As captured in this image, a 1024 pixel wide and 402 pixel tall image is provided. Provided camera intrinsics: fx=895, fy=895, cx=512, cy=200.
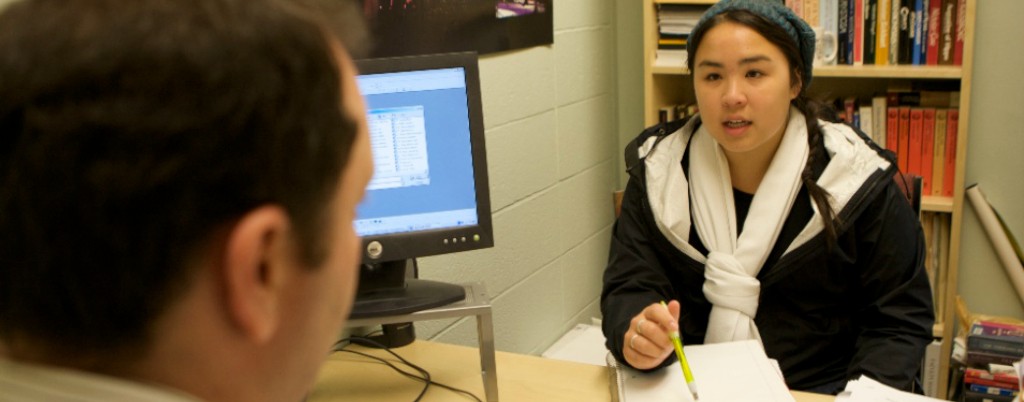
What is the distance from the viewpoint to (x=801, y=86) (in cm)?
186

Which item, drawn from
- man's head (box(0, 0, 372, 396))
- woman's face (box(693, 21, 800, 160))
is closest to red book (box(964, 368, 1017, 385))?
woman's face (box(693, 21, 800, 160))

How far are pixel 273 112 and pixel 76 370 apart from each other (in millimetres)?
165

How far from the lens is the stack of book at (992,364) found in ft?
7.86

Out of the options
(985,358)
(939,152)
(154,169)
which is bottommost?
(985,358)

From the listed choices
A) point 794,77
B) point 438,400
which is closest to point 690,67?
point 794,77

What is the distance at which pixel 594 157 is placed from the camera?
9.95ft

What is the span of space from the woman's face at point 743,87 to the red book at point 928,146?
0.99m

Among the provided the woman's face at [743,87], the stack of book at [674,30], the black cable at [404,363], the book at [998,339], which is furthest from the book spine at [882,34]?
the black cable at [404,363]

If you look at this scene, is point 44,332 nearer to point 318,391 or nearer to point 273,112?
point 273,112

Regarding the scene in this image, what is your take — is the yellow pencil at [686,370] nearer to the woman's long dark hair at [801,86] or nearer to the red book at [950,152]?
the woman's long dark hair at [801,86]

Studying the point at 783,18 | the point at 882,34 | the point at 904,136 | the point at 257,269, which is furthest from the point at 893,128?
the point at 257,269

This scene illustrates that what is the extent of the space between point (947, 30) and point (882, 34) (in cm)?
17

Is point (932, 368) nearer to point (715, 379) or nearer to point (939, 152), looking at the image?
point (939, 152)

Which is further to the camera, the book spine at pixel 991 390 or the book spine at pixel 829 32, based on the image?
the book spine at pixel 829 32
